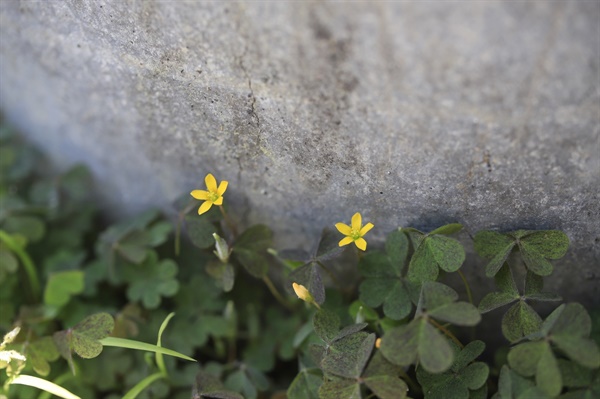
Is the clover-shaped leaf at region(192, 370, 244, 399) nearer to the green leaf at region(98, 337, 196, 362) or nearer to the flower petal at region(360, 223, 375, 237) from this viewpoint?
the green leaf at region(98, 337, 196, 362)

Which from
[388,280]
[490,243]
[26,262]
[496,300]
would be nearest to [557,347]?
[496,300]

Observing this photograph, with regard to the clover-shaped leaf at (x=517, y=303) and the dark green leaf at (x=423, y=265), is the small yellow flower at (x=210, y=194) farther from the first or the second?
the clover-shaped leaf at (x=517, y=303)

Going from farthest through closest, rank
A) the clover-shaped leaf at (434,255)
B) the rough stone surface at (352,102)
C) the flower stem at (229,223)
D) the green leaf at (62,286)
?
the green leaf at (62,286), the flower stem at (229,223), the clover-shaped leaf at (434,255), the rough stone surface at (352,102)

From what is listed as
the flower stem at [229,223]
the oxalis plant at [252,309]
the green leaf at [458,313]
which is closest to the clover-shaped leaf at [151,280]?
the oxalis plant at [252,309]

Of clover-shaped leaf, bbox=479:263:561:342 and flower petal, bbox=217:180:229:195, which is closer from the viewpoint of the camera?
clover-shaped leaf, bbox=479:263:561:342

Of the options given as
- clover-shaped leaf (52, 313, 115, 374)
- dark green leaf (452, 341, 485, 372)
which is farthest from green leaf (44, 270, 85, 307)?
dark green leaf (452, 341, 485, 372)
